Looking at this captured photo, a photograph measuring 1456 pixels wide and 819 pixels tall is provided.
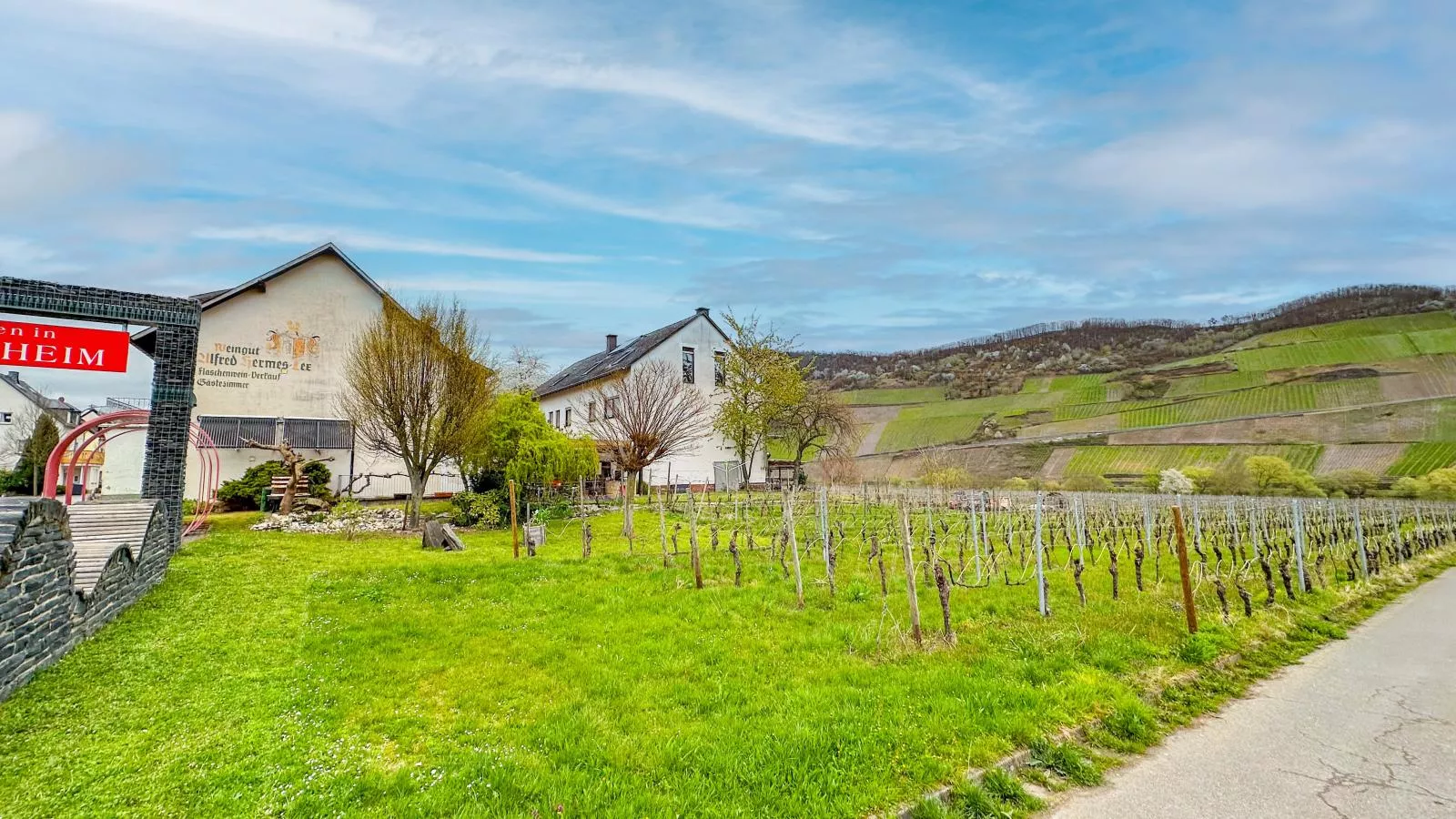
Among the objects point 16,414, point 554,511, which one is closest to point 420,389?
point 554,511

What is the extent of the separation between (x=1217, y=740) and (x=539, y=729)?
5.72 metres

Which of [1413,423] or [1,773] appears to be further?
[1413,423]

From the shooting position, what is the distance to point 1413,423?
51.0m

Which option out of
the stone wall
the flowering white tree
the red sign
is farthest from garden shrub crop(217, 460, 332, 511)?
the flowering white tree

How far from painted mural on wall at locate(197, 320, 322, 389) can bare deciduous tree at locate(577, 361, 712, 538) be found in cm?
1147

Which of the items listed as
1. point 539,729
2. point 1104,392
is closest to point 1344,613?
point 539,729

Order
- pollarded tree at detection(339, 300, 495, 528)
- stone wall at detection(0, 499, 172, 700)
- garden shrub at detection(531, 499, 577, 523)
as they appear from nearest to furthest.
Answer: stone wall at detection(0, 499, 172, 700) → pollarded tree at detection(339, 300, 495, 528) → garden shrub at detection(531, 499, 577, 523)

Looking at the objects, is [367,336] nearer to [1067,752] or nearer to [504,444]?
[504,444]

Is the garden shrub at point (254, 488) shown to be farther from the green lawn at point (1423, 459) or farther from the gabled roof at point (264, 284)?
the green lawn at point (1423, 459)

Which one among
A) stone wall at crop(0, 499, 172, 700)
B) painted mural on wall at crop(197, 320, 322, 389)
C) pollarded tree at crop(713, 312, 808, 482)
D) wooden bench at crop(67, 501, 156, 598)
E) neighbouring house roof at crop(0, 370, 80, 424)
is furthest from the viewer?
neighbouring house roof at crop(0, 370, 80, 424)

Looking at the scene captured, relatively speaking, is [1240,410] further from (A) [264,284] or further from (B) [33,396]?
(B) [33,396]

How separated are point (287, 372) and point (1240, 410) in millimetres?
77531

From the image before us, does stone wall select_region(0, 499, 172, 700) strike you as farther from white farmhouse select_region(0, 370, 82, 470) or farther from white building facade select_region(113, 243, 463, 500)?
white farmhouse select_region(0, 370, 82, 470)

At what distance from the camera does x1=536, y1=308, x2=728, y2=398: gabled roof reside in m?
33.5
